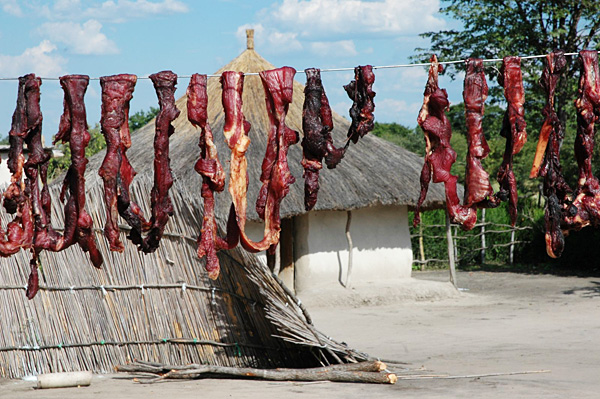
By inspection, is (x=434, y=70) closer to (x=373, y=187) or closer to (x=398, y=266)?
(x=373, y=187)

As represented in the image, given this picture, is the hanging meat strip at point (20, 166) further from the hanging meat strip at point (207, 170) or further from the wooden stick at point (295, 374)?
the wooden stick at point (295, 374)

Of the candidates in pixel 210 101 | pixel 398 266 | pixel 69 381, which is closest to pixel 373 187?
pixel 398 266

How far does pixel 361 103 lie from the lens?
569 cm

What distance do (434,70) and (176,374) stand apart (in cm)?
457

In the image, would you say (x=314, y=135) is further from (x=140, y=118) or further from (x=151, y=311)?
Result: (x=140, y=118)

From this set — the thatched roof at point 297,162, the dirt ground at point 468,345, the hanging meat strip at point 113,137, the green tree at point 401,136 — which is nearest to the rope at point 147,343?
the dirt ground at point 468,345

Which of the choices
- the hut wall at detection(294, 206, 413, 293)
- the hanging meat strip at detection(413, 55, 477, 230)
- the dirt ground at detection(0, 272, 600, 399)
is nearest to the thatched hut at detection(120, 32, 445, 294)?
the hut wall at detection(294, 206, 413, 293)

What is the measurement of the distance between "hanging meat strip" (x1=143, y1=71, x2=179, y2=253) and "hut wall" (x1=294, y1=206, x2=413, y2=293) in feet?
34.7

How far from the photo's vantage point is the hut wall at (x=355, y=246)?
1628 centimetres

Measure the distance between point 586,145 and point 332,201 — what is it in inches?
399

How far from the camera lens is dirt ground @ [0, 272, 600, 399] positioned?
789 centimetres

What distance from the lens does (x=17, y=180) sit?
18.1 feet

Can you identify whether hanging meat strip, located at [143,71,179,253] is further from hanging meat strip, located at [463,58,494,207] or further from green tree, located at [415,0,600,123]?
green tree, located at [415,0,600,123]

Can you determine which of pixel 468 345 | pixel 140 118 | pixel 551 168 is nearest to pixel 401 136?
pixel 140 118
